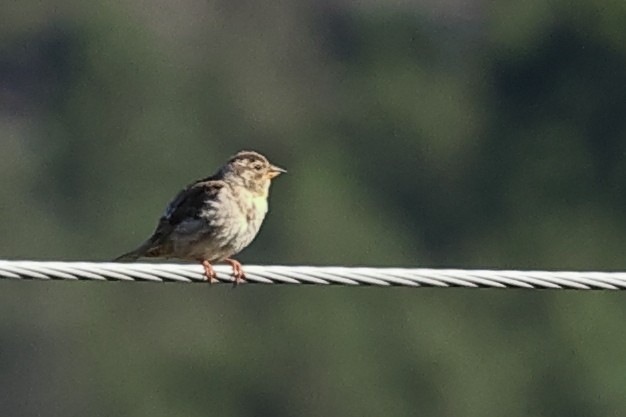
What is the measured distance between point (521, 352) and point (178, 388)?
6.72 m

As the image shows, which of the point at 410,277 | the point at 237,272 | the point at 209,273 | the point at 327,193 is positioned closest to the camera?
the point at 410,277

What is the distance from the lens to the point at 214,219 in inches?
454

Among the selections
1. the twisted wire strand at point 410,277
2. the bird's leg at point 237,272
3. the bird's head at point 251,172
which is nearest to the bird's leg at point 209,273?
the bird's leg at point 237,272

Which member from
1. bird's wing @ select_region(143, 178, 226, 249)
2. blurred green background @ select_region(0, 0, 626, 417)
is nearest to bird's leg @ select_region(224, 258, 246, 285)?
bird's wing @ select_region(143, 178, 226, 249)

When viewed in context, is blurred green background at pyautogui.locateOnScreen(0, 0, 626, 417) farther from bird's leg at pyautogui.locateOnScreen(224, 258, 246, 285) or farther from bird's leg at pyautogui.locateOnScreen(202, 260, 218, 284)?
bird's leg at pyautogui.locateOnScreen(202, 260, 218, 284)

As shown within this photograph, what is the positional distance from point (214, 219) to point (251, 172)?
704 mm

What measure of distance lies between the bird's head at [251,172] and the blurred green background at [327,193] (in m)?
26.5

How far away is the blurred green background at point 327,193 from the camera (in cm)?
4125

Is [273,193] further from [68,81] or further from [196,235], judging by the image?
[196,235]

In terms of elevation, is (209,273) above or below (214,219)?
below

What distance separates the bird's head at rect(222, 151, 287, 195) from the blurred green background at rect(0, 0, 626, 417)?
87.1 ft

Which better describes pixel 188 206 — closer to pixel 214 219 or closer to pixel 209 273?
pixel 214 219

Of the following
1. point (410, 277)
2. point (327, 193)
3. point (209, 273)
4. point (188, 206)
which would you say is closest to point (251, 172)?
point (188, 206)

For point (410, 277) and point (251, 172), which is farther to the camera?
point (251, 172)
